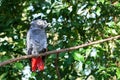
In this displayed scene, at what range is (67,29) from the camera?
450 cm

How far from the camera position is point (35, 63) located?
11.6ft

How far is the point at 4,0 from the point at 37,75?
1049 mm

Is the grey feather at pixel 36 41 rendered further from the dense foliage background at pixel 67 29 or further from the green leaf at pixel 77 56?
the green leaf at pixel 77 56

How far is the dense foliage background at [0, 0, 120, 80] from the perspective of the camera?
4195 millimetres

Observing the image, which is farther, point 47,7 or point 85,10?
point 85,10

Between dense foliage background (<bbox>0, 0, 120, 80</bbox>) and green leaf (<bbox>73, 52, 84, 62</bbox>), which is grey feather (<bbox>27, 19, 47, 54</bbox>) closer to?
dense foliage background (<bbox>0, 0, 120, 80</bbox>)

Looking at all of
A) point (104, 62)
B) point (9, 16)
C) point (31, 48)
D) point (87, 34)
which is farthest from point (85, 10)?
point (31, 48)

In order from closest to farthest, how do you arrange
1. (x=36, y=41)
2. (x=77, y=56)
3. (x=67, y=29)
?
(x=77, y=56) < (x=36, y=41) < (x=67, y=29)

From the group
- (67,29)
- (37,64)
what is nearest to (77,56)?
(37,64)

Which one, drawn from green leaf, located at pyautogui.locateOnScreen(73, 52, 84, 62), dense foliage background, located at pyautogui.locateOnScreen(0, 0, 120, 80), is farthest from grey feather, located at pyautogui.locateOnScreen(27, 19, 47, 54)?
green leaf, located at pyautogui.locateOnScreen(73, 52, 84, 62)

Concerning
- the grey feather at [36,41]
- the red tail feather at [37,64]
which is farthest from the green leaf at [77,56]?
the grey feather at [36,41]

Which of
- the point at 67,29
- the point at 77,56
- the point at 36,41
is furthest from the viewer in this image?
the point at 67,29

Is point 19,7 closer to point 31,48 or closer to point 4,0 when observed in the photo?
point 4,0

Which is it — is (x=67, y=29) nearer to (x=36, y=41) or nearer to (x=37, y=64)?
(x=36, y=41)
